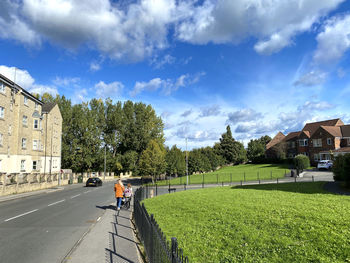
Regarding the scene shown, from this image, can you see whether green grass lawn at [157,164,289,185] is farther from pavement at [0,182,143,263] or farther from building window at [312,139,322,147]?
pavement at [0,182,143,263]

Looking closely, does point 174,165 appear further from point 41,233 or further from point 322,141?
point 41,233

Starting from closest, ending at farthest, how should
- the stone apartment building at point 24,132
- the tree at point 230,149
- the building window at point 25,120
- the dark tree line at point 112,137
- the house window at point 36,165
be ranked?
the stone apartment building at point 24,132
the building window at point 25,120
the house window at point 36,165
the dark tree line at point 112,137
the tree at point 230,149

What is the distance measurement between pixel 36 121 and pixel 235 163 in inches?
2539

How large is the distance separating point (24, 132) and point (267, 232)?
124 feet

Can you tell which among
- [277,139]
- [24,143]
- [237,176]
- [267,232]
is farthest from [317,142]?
[24,143]

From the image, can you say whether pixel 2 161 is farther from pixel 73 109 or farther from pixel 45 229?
pixel 73 109

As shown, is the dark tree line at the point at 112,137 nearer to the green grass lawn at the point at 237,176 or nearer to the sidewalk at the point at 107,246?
the green grass lawn at the point at 237,176

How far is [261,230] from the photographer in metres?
8.89

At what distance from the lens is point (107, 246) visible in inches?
316

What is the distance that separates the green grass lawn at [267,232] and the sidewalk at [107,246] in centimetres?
177

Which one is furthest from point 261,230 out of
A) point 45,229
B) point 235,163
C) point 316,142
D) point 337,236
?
point 235,163

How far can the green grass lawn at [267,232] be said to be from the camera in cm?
712

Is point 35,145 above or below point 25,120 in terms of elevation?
below

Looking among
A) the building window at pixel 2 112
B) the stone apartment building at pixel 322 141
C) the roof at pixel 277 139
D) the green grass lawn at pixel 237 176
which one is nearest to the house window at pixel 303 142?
the stone apartment building at pixel 322 141
